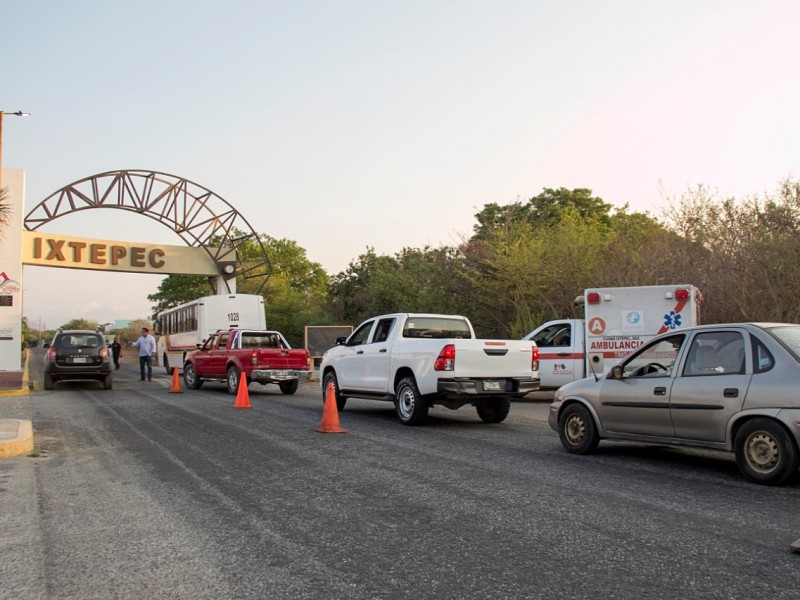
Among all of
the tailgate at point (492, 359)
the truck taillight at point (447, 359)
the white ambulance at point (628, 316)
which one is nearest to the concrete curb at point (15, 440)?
the truck taillight at point (447, 359)

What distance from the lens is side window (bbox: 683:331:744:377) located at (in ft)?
25.4

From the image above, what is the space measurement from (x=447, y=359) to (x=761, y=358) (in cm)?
531

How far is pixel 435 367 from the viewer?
11.9m

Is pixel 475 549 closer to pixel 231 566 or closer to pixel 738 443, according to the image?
pixel 231 566

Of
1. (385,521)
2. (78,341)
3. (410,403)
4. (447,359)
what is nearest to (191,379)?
(78,341)

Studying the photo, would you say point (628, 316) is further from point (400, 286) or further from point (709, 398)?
point (400, 286)

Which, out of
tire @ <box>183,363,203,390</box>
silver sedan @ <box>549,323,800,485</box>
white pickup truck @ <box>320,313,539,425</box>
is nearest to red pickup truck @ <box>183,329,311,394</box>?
tire @ <box>183,363,203,390</box>

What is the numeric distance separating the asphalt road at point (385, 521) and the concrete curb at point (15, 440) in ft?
0.96

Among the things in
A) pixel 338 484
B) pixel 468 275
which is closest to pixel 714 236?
pixel 468 275

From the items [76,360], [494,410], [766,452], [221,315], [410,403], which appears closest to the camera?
[766,452]

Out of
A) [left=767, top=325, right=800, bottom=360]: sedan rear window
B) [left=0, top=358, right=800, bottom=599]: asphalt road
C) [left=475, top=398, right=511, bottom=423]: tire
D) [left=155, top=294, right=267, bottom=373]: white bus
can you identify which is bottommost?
[left=0, top=358, right=800, bottom=599]: asphalt road

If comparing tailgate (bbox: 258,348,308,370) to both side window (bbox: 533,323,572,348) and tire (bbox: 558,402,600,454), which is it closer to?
side window (bbox: 533,323,572,348)

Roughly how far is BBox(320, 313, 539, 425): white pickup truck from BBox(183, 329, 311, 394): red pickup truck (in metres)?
5.25

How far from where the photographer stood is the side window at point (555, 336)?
17.4 m
